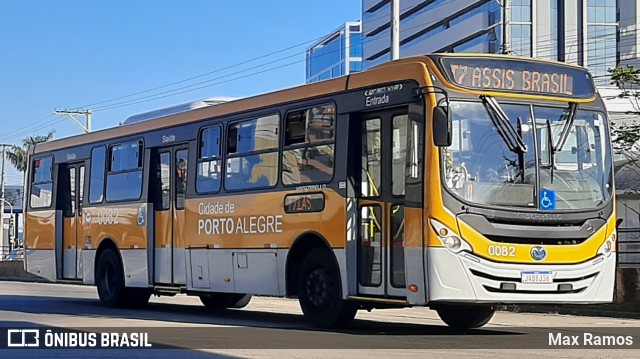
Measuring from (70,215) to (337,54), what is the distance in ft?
363

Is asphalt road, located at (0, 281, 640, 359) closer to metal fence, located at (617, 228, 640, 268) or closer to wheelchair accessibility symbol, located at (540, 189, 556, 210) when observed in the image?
wheelchair accessibility symbol, located at (540, 189, 556, 210)

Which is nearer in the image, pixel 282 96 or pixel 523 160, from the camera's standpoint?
pixel 523 160

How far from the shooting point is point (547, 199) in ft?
43.7

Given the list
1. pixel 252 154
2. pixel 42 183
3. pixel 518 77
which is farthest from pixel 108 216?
pixel 518 77

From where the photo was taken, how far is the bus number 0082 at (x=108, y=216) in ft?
67.6

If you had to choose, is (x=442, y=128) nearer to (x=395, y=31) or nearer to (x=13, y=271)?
(x=395, y=31)

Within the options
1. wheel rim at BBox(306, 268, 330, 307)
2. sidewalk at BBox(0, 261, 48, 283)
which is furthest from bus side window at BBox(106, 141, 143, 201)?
sidewalk at BBox(0, 261, 48, 283)

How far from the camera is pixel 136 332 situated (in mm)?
14453

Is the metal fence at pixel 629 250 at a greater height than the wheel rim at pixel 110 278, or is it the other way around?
the metal fence at pixel 629 250

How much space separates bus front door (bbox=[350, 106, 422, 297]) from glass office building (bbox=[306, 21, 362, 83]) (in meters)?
109

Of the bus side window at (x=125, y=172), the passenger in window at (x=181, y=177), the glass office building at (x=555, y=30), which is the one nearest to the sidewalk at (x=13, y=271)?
the bus side window at (x=125, y=172)

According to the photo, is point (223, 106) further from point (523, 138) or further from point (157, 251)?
point (523, 138)

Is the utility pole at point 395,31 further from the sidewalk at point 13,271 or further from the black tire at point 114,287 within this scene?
the sidewalk at point 13,271

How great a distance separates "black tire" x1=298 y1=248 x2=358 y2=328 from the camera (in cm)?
1462
